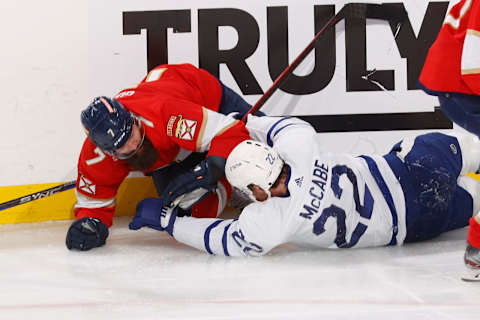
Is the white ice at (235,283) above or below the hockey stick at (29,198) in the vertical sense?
below

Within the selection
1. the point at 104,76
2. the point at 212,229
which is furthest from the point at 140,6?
the point at 212,229

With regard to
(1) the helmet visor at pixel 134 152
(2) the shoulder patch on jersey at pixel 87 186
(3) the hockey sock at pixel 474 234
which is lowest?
(2) the shoulder patch on jersey at pixel 87 186

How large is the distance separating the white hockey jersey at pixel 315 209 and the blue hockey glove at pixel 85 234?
39 cm

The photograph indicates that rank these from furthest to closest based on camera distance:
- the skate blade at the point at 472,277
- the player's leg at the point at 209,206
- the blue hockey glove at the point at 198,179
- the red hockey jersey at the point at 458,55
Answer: the player's leg at the point at 209,206
the blue hockey glove at the point at 198,179
the skate blade at the point at 472,277
the red hockey jersey at the point at 458,55

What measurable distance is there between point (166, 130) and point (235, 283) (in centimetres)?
74

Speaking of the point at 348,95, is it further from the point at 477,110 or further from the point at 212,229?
the point at 477,110

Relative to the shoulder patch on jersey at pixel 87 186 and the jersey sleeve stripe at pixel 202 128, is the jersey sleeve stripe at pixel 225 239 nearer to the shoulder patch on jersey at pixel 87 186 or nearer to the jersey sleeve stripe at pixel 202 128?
the jersey sleeve stripe at pixel 202 128

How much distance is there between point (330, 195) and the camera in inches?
80.0

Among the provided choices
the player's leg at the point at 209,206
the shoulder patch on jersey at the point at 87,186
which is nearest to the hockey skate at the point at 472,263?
the player's leg at the point at 209,206

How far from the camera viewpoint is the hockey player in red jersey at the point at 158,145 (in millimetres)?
2234

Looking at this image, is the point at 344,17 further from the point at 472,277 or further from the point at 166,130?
the point at 472,277

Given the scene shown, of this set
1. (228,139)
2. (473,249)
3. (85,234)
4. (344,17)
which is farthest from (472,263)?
(344,17)

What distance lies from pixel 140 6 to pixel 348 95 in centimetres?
115

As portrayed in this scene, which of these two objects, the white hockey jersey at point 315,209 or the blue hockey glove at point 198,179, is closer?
the white hockey jersey at point 315,209
